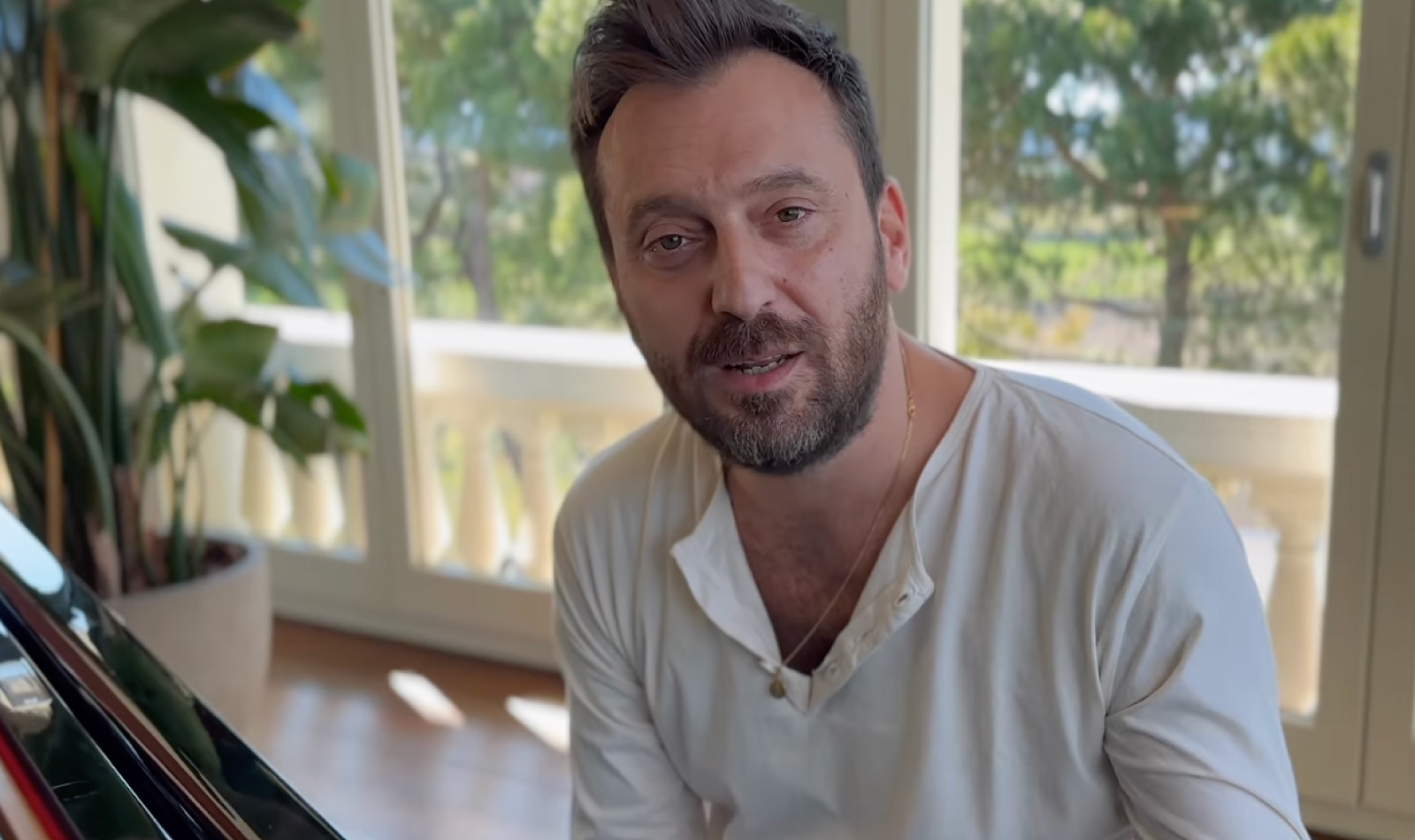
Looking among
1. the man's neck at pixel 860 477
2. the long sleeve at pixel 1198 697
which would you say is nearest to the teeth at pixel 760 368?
the man's neck at pixel 860 477

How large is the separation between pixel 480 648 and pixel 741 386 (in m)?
1.86

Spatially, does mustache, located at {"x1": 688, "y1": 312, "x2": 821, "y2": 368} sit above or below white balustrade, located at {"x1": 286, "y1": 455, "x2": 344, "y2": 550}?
above

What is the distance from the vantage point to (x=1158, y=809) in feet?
3.20

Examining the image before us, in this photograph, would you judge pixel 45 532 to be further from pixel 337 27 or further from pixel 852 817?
pixel 852 817

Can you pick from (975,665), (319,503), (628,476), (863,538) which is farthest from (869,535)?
(319,503)

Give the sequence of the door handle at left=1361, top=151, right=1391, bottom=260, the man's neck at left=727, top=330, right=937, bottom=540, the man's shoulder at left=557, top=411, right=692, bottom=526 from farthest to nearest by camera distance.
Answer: the door handle at left=1361, top=151, right=1391, bottom=260 → the man's shoulder at left=557, top=411, right=692, bottom=526 → the man's neck at left=727, top=330, right=937, bottom=540

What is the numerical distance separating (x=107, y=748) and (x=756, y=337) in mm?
615

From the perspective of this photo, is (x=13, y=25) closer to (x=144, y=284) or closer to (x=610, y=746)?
(x=144, y=284)

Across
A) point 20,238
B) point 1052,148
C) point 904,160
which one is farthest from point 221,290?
point 1052,148

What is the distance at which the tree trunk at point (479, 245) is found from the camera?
2615mm

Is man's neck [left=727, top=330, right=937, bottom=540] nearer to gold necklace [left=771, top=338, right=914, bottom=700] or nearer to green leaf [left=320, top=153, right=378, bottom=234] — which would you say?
gold necklace [left=771, top=338, right=914, bottom=700]

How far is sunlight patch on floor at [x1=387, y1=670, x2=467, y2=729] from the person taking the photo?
8.20 feet

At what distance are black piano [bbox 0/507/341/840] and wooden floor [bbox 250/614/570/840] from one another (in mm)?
1362

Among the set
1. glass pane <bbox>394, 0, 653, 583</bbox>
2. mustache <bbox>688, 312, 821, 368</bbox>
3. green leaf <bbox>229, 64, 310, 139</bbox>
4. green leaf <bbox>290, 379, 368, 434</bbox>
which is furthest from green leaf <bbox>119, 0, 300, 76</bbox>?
mustache <bbox>688, 312, 821, 368</bbox>
